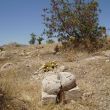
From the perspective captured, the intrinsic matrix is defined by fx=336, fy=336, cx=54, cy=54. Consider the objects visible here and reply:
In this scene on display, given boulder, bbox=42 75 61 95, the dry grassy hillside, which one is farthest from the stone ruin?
the dry grassy hillside

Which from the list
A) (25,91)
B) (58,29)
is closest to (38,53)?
(58,29)

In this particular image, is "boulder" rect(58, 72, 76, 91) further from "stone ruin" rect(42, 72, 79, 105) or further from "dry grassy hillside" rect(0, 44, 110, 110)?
"dry grassy hillside" rect(0, 44, 110, 110)

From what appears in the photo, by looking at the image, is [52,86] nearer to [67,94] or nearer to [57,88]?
[57,88]

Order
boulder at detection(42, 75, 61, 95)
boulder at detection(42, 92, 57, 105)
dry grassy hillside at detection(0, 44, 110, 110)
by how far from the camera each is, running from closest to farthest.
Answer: dry grassy hillside at detection(0, 44, 110, 110) → boulder at detection(42, 92, 57, 105) → boulder at detection(42, 75, 61, 95)

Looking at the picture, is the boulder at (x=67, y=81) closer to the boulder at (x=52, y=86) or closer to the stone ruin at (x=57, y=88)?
the stone ruin at (x=57, y=88)

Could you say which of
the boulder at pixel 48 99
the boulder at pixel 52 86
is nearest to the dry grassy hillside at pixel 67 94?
the boulder at pixel 48 99

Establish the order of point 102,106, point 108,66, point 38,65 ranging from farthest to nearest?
point 38,65 < point 108,66 < point 102,106

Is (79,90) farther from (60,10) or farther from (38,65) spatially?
(60,10)

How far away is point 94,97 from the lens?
25.9 ft

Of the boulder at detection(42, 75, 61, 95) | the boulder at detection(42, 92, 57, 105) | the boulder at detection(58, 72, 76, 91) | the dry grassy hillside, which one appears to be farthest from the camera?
the boulder at detection(58, 72, 76, 91)

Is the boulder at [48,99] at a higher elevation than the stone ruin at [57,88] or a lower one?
lower

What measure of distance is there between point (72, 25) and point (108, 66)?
18.0 ft

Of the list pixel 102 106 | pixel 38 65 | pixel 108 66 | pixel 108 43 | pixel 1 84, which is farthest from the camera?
pixel 108 43

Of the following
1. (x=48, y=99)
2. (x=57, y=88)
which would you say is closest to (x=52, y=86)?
(x=57, y=88)
